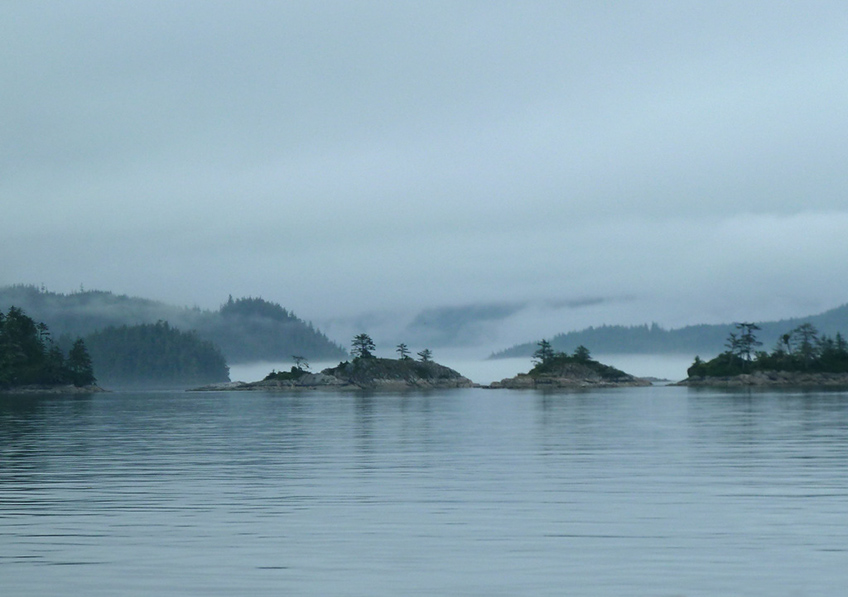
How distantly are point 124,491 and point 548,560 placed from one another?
24.0 metres

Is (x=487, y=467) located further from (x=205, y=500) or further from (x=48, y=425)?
(x=48, y=425)

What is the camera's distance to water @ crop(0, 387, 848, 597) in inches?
946

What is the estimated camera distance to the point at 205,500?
3909 centimetres

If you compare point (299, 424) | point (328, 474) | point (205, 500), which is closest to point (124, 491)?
point (205, 500)

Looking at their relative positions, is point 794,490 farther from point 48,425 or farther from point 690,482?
point 48,425

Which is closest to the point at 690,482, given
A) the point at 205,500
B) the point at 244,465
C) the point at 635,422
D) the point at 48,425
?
the point at 205,500

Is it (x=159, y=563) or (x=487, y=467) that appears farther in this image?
(x=487, y=467)

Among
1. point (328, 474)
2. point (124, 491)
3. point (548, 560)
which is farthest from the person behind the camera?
point (328, 474)

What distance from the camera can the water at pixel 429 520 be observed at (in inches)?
946

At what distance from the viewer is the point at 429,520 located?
33.3 meters

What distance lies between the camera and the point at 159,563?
2625 centimetres

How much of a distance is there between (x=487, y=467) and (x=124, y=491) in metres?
20.1

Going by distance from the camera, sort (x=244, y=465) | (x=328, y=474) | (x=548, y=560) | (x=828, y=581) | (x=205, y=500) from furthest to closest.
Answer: (x=244, y=465)
(x=328, y=474)
(x=205, y=500)
(x=548, y=560)
(x=828, y=581)

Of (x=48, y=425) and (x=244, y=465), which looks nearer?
(x=244, y=465)
